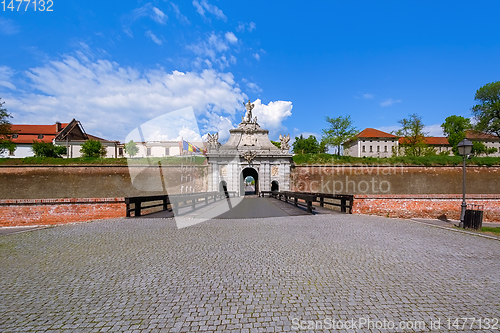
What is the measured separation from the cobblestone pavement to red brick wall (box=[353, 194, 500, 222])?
5397 mm

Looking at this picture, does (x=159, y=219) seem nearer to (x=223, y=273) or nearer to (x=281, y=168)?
(x=223, y=273)

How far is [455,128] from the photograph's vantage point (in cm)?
5084

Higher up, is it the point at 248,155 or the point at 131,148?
the point at 131,148

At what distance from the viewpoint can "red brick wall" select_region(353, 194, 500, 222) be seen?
13000 mm

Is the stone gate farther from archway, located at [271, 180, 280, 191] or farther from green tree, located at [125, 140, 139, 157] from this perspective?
green tree, located at [125, 140, 139, 157]

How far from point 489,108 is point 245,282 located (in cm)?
5166

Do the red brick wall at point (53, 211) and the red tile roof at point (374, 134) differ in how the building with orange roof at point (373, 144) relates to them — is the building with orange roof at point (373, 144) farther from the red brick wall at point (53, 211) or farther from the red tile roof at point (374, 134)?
the red brick wall at point (53, 211)

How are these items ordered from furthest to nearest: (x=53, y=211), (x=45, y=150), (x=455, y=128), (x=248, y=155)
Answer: (x=455, y=128), (x=45, y=150), (x=248, y=155), (x=53, y=211)

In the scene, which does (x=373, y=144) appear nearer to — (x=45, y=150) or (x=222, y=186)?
(x=222, y=186)

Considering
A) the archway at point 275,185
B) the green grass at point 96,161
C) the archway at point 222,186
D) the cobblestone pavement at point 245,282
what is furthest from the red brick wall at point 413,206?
the green grass at point 96,161

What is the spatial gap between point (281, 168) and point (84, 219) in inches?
933

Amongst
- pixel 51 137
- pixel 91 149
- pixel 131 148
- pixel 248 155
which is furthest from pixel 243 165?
pixel 51 137

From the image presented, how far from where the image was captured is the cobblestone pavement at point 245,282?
3.19m

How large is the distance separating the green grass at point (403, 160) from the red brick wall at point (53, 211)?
25.0 m
